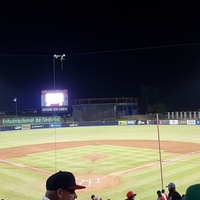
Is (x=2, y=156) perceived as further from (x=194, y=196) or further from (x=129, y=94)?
(x=129, y=94)

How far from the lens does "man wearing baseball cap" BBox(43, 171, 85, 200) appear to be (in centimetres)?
237

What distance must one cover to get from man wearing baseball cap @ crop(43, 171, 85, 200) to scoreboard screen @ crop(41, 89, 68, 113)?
5163 centimetres

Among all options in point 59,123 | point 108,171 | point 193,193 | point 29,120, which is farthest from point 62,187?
point 29,120

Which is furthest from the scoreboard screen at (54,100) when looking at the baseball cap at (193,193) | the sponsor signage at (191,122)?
the baseball cap at (193,193)

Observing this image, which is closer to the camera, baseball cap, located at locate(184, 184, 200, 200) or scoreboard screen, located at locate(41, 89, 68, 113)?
baseball cap, located at locate(184, 184, 200, 200)

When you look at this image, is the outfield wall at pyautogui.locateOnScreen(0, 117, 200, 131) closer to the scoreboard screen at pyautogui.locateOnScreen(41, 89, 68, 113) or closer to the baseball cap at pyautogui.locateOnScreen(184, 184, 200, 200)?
the scoreboard screen at pyautogui.locateOnScreen(41, 89, 68, 113)

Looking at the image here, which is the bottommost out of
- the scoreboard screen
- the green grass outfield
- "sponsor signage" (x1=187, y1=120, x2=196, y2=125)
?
the green grass outfield

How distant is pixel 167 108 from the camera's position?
77.8 m

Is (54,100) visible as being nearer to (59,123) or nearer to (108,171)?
(59,123)

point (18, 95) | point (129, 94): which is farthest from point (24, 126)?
point (129, 94)

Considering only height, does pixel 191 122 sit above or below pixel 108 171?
above

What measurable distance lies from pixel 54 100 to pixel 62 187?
2064 inches

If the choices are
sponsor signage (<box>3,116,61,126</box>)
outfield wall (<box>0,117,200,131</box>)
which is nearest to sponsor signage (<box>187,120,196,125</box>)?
outfield wall (<box>0,117,200,131</box>)

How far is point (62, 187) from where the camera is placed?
2.36 metres
